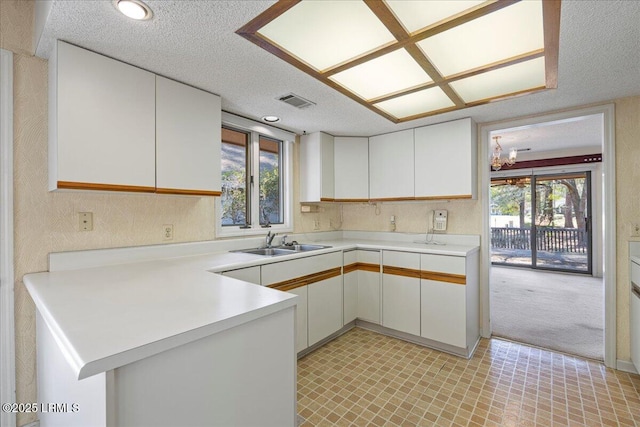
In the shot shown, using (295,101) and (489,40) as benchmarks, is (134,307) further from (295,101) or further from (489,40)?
(489,40)

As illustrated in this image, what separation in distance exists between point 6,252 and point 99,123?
867 millimetres

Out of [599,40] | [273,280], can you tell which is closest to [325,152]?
[273,280]

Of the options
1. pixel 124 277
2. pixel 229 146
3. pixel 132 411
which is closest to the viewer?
pixel 132 411

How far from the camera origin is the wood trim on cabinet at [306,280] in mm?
2311

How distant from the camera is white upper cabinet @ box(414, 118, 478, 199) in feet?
9.27

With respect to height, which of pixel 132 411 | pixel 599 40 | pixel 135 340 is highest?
pixel 599 40

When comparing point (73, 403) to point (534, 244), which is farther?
point (534, 244)

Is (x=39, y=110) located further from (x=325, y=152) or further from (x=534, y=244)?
(x=534, y=244)

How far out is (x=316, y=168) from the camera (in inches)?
132

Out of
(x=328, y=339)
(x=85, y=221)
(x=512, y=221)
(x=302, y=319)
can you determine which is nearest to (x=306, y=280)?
(x=302, y=319)

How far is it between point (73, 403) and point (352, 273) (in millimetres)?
2436

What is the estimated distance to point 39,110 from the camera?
1.72 meters

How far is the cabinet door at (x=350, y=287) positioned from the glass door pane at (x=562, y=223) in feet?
17.2

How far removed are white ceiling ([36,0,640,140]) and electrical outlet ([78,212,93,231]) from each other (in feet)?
3.12
